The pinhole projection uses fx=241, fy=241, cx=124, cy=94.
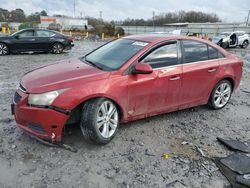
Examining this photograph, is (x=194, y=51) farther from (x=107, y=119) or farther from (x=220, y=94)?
(x=107, y=119)

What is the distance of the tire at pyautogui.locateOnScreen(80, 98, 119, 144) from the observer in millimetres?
3227

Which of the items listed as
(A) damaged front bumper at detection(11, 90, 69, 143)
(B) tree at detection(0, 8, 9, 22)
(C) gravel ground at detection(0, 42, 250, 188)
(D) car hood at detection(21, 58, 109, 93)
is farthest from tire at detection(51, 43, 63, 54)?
(B) tree at detection(0, 8, 9, 22)

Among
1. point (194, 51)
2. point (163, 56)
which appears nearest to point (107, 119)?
point (163, 56)

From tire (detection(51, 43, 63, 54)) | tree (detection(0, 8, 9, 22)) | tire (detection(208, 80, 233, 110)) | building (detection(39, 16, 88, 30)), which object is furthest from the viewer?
tree (detection(0, 8, 9, 22))

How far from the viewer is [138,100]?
372 centimetres

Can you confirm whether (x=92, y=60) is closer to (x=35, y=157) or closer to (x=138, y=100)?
(x=138, y=100)

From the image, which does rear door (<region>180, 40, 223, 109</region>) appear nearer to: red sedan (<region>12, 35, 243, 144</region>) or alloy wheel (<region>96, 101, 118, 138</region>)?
red sedan (<region>12, 35, 243, 144</region>)

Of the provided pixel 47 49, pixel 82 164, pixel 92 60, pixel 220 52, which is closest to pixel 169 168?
pixel 82 164

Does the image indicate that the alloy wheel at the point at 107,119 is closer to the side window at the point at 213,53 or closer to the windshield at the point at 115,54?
the windshield at the point at 115,54

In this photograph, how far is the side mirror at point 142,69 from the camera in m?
3.51

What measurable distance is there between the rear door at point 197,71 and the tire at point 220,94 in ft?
0.64

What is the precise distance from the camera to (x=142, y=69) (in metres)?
3.50

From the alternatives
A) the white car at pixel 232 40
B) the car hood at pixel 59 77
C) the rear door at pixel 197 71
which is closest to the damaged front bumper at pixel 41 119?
the car hood at pixel 59 77

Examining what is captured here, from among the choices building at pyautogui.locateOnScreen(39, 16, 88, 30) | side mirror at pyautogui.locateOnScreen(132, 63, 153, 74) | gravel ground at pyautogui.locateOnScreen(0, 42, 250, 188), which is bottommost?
gravel ground at pyautogui.locateOnScreen(0, 42, 250, 188)
